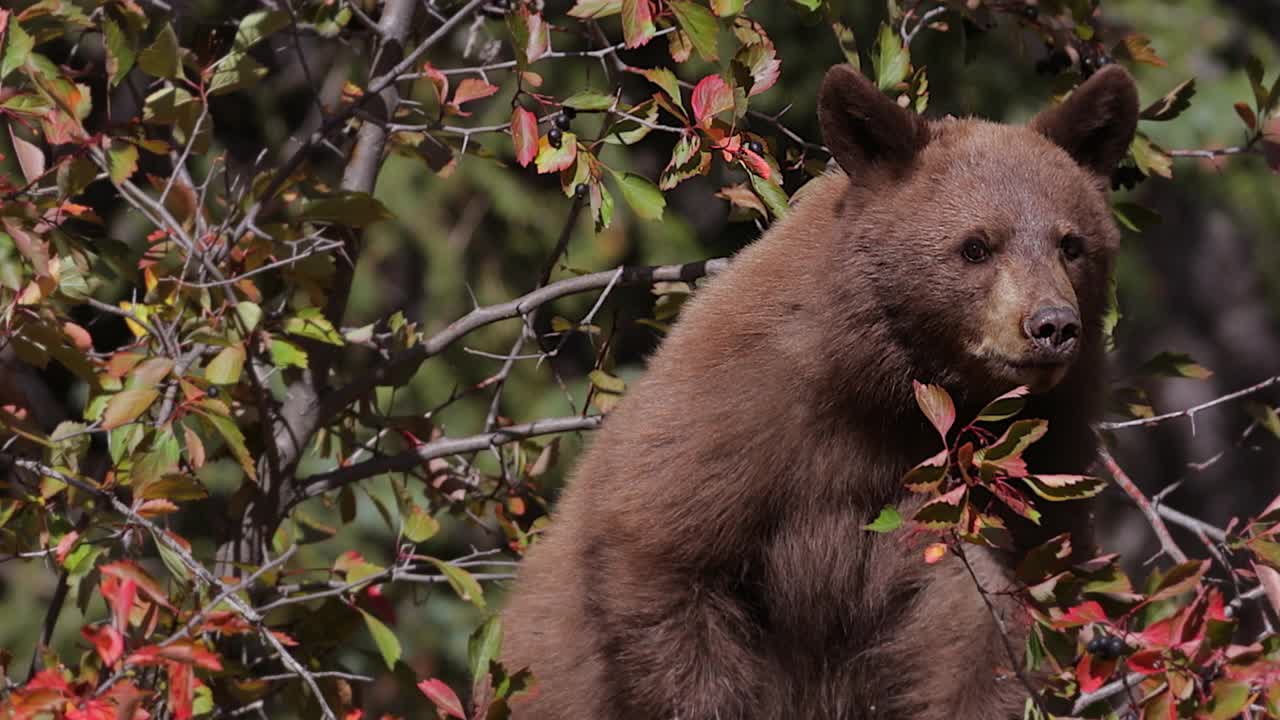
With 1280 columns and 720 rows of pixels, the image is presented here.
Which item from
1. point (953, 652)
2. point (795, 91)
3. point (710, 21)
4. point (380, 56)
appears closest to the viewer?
point (710, 21)

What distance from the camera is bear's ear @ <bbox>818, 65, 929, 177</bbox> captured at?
322 cm

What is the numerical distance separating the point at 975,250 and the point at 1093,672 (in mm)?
875

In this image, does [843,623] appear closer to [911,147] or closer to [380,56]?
[911,147]

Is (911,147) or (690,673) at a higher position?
(911,147)

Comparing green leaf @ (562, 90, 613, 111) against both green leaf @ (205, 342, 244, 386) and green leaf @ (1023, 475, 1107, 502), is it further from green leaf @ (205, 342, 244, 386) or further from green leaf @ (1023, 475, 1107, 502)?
green leaf @ (1023, 475, 1107, 502)

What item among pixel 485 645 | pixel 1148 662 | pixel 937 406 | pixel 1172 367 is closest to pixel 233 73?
pixel 485 645

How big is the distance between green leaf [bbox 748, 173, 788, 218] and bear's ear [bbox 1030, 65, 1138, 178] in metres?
0.56

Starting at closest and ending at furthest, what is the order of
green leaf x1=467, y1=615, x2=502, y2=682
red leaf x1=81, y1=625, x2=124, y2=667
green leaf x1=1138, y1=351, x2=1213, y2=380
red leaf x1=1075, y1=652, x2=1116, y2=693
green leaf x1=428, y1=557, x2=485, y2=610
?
1. red leaf x1=81, y1=625, x2=124, y2=667
2. red leaf x1=1075, y1=652, x2=1116, y2=693
3. green leaf x1=467, y1=615, x2=502, y2=682
4. green leaf x1=428, y1=557, x2=485, y2=610
5. green leaf x1=1138, y1=351, x2=1213, y2=380

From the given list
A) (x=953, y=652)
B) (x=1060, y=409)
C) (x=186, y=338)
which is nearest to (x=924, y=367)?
(x=1060, y=409)

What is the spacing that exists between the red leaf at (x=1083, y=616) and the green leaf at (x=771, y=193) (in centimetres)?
110

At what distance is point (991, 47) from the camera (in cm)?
718

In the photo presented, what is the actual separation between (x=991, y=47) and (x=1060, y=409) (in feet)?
13.8

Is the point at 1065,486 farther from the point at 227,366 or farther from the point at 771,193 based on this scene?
the point at 227,366

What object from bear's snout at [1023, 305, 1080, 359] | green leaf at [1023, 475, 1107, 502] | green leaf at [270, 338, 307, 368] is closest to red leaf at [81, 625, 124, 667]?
green leaf at [270, 338, 307, 368]
